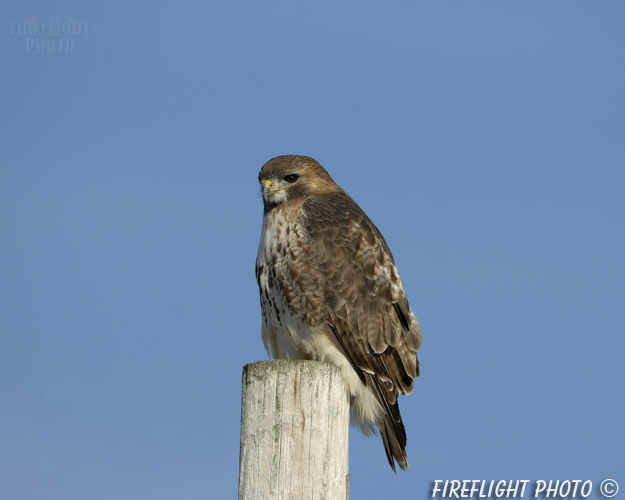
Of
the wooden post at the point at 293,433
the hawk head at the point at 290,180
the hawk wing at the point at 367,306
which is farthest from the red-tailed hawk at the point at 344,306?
the wooden post at the point at 293,433

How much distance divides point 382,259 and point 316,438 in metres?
2.49

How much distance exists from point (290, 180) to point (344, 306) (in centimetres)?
133

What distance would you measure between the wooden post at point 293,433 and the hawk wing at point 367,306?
5.75 ft

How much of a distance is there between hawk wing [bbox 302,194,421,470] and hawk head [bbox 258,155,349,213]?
1.05ft

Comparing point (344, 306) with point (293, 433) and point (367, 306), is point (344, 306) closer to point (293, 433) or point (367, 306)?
point (367, 306)

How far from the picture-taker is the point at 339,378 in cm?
353

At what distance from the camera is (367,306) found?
17.7 feet

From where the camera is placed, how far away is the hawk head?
19.6ft

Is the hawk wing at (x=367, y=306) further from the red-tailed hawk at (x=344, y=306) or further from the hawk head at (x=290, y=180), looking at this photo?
the hawk head at (x=290, y=180)

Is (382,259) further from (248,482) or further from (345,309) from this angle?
(248,482)

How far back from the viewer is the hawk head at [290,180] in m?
5.99

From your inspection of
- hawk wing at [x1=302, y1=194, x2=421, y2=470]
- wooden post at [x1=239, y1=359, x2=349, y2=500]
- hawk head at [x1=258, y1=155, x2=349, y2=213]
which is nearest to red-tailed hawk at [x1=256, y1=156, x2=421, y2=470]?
hawk wing at [x1=302, y1=194, x2=421, y2=470]

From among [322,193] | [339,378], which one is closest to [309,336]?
[322,193]

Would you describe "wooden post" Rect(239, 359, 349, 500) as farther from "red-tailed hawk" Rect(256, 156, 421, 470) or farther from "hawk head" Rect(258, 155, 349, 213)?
"hawk head" Rect(258, 155, 349, 213)
